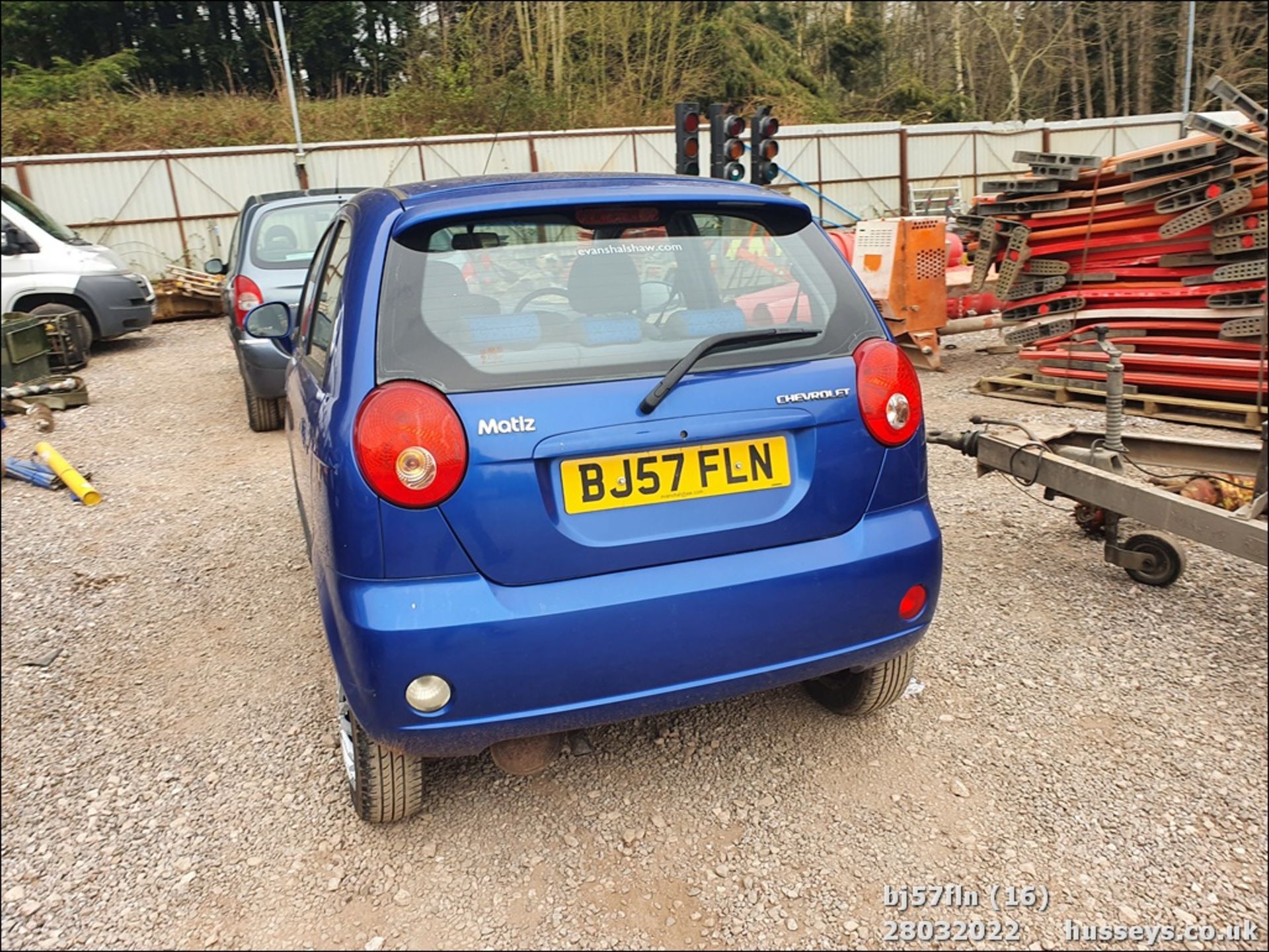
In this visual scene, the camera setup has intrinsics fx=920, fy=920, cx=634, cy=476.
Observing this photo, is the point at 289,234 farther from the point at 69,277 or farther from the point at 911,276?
the point at 911,276

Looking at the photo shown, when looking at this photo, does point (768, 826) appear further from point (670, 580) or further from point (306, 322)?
point (306, 322)

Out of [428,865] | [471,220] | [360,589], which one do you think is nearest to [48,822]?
[428,865]

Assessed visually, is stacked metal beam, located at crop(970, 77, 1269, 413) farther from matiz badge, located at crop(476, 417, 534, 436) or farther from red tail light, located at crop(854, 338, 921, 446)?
matiz badge, located at crop(476, 417, 534, 436)

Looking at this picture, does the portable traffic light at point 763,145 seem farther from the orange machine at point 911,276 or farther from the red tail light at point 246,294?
the red tail light at point 246,294

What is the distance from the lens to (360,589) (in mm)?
2100

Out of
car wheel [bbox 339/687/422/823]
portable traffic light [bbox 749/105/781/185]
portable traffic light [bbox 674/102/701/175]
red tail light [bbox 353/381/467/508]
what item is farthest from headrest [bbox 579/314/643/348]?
portable traffic light [bbox 749/105/781/185]

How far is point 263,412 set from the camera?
7.32 meters

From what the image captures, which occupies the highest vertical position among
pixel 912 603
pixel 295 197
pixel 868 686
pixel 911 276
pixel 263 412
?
pixel 295 197

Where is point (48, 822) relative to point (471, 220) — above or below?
below

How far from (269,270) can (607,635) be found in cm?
622

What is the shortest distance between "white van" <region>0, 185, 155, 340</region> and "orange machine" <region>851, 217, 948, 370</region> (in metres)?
8.87

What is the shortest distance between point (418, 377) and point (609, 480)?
501 mm

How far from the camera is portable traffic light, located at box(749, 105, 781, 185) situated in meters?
10.8

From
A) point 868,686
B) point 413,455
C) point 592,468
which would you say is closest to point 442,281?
point 413,455
